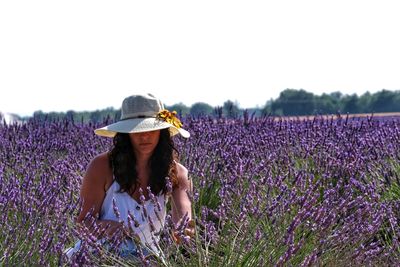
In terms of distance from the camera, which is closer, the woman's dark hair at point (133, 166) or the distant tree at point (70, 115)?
the woman's dark hair at point (133, 166)

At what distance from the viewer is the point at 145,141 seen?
4008 mm

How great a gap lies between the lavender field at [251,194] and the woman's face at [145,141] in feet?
1.04

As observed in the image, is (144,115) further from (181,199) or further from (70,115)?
(70,115)

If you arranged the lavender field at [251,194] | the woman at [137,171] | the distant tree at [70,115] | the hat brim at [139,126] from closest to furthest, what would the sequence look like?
the lavender field at [251,194] < the hat brim at [139,126] < the woman at [137,171] < the distant tree at [70,115]

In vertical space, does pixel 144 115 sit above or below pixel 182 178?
above

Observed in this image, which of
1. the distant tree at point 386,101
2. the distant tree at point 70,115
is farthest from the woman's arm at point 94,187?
the distant tree at point 386,101

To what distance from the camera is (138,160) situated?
409cm

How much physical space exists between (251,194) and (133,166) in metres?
0.58

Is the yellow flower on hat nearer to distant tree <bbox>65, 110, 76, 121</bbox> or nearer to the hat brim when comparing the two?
the hat brim

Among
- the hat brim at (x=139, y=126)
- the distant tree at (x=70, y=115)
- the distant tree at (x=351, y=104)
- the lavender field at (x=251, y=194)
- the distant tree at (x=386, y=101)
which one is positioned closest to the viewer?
the lavender field at (x=251, y=194)

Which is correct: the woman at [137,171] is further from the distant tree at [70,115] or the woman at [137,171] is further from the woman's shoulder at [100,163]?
the distant tree at [70,115]

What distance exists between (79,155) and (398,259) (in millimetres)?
2630

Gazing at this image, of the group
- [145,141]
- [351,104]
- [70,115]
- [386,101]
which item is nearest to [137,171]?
[145,141]

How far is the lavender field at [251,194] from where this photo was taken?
10.8 ft
